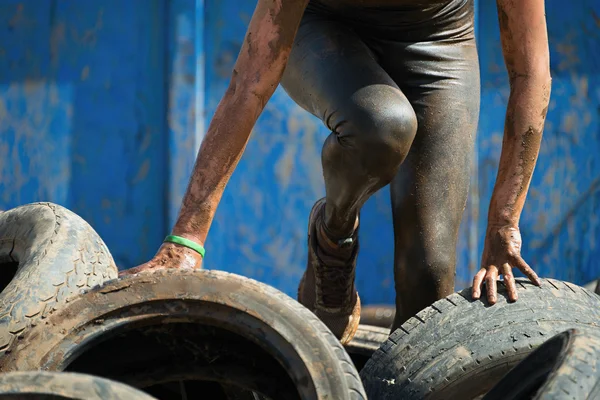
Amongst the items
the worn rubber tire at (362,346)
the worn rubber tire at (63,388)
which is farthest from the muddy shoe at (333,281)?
the worn rubber tire at (63,388)

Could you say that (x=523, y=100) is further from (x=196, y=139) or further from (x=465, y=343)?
(x=196, y=139)

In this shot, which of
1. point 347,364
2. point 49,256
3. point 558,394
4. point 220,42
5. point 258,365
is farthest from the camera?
point 220,42

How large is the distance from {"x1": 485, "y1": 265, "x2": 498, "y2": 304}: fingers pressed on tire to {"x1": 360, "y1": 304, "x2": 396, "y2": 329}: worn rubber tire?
6.43 feet

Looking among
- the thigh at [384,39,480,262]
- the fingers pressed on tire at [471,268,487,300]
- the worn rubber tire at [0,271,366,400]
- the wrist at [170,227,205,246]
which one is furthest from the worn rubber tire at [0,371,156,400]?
the thigh at [384,39,480,262]

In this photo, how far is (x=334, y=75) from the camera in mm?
2555

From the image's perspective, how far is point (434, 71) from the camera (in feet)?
9.10

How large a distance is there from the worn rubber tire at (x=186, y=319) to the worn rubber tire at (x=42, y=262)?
0.46ft

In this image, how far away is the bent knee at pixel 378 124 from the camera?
2455 millimetres

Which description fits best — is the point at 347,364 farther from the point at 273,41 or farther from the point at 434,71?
the point at 434,71

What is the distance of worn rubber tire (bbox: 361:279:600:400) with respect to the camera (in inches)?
84.4

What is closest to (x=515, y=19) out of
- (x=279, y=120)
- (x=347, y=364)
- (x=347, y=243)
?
(x=347, y=243)

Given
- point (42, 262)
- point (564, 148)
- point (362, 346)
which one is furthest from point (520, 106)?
point (564, 148)

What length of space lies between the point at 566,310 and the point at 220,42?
8.88 feet

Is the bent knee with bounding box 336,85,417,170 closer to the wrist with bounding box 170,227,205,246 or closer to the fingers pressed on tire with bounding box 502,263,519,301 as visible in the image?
the fingers pressed on tire with bounding box 502,263,519,301
